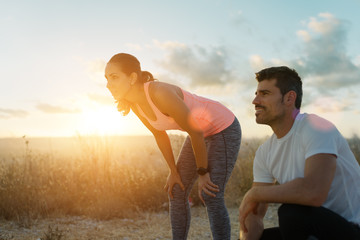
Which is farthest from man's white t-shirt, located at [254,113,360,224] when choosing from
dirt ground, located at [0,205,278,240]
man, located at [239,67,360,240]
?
dirt ground, located at [0,205,278,240]

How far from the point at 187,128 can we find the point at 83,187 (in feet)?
12.9

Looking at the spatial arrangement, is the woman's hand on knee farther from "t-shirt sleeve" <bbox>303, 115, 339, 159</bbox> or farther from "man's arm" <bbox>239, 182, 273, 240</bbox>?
"t-shirt sleeve" <bbox>303, 115, 339, 159</bbox>

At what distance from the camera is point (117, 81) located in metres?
2.73

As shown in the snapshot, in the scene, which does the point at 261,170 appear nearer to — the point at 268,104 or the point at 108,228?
the point at 268,104

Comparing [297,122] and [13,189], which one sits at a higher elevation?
[297,122]

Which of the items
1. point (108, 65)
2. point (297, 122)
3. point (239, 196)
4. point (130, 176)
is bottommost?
point (239, 196)

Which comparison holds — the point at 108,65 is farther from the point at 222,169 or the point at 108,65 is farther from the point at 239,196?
the point at 239,196

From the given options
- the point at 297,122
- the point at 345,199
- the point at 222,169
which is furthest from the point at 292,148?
the point at 222,169

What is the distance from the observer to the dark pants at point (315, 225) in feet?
6.49

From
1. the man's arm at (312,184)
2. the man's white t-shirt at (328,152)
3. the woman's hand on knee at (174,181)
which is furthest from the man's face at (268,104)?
the woman's hand on knee at (174,181)

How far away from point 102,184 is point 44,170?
1212 millimetres

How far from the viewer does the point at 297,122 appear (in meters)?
2.29

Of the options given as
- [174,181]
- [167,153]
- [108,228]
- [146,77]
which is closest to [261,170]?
[174,181]

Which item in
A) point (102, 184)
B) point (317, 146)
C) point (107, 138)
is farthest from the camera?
point (107, 138)
